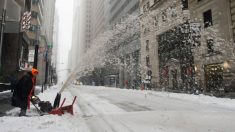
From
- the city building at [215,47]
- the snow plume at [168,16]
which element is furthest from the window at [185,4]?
the city building at [215,47]

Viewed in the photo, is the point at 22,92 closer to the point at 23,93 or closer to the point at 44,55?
the point at 23,93

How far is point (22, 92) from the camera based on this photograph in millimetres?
8375

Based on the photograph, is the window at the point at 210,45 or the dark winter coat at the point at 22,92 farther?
the window at the point at 210,45

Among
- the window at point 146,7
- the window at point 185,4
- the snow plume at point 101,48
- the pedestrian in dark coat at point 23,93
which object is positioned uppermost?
the window at point 146,7

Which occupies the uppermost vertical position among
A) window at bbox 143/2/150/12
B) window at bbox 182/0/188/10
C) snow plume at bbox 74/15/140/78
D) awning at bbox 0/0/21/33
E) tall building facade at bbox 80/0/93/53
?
tall building facade at bbox 80/0/93/53

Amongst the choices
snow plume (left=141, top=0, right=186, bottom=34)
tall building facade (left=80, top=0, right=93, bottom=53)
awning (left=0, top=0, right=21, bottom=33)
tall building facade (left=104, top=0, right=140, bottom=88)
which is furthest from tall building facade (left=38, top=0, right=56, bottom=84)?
tall building facade (left=80, top=0, right=93, bottom=53)

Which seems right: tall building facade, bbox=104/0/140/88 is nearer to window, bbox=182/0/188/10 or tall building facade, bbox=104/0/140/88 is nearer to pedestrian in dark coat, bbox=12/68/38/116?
window, bbox=182/0/188/10

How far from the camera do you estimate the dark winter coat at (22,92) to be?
27.2 feet

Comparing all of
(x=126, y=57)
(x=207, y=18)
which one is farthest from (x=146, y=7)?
(x=207, y=18)

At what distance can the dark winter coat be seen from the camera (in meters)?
8.29

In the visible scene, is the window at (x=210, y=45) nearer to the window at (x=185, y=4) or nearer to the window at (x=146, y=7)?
the window at (x=185, y=4)

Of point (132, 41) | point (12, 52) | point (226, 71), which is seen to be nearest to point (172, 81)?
point (226, 71)

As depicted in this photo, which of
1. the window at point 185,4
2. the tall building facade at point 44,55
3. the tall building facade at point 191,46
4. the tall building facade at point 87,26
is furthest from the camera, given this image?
the tall building facade at point 87,26

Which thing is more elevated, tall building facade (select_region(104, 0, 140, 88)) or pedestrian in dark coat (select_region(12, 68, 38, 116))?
tall building facade (select_region(104, 0, 140, 88))
